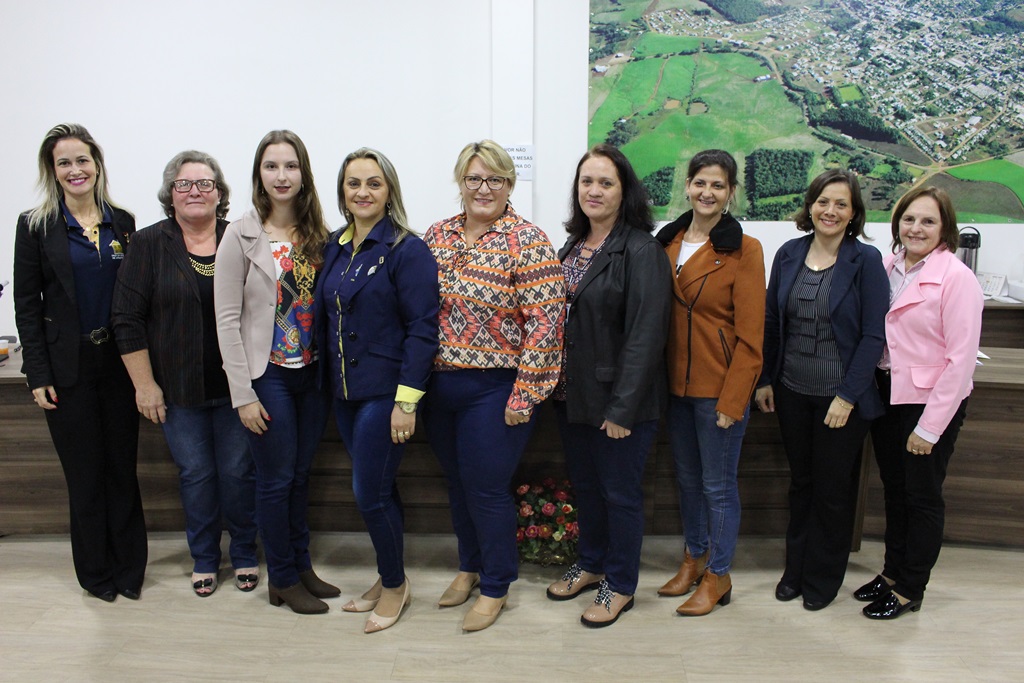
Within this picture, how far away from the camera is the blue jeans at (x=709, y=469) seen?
2.21 m

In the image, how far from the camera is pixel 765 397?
239cm

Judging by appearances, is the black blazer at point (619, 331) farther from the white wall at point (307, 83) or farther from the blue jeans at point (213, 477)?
the white wall at point (307, 83)

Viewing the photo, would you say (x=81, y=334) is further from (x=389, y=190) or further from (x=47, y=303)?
(x=389, y=190)

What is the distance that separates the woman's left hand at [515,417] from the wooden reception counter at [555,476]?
26.2 inches

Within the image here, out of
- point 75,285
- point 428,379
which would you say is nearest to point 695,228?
point 428,379

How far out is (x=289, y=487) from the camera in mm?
2279

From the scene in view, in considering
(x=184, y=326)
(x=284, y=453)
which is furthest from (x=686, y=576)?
(x=184, y=326)

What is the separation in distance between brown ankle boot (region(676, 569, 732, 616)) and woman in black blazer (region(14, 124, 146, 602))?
191 centimetres

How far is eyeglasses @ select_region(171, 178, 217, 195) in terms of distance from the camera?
2.21 meters

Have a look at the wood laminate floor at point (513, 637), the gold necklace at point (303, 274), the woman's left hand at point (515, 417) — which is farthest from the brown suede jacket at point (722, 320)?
the gold necklace at point (303, 274)

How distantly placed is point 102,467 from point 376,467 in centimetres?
102

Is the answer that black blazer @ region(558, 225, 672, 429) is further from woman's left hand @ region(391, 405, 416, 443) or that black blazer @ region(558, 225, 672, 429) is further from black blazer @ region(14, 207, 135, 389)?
black blazer @ region(14, 207, 135, 389)

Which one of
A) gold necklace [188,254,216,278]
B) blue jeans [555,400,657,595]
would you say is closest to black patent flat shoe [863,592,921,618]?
blue jeans [555,400,657,595]

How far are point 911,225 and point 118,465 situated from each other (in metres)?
2.69
